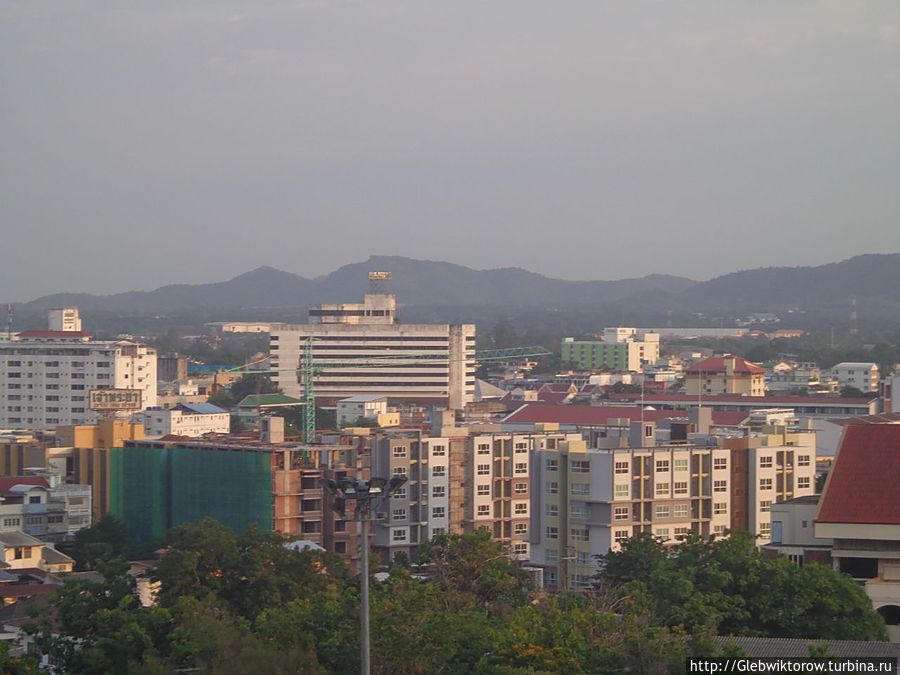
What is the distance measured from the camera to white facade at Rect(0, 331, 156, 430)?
81875 mm

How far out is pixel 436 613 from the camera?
19.3 meters

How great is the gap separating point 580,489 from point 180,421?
115 feet

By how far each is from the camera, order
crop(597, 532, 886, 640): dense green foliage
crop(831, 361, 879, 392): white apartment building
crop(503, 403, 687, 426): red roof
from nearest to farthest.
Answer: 1. crop(597, 532, 886, 640): dense green foliage
2. crop(503, 403, 687, 426): red roof
3. crop(831, 361, 879, 392): white apartment building

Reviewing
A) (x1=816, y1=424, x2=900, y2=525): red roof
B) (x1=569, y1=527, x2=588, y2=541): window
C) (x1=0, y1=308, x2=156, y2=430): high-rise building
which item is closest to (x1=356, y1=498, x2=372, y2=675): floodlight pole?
(x1=816, y1=424, x2=900, y2=525): red roof

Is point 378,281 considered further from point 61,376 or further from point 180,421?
point 180,421

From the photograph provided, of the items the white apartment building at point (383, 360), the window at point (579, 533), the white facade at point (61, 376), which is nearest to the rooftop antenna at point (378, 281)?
the white apartment building at point (383, 360)

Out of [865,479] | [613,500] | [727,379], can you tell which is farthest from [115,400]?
[865,479]

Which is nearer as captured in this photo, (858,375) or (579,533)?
(579,533)

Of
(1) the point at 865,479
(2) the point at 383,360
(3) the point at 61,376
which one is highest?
(2) the point at 383,360

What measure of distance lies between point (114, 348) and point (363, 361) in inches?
1007

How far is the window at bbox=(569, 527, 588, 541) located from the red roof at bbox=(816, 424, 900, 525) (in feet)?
27.3

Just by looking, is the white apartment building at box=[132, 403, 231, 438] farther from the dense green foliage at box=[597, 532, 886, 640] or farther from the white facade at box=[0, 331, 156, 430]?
the dense green foliage at box=[597, 532, 886, 640]

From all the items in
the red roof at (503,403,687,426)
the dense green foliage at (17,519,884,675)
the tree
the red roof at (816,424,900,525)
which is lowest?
the tree

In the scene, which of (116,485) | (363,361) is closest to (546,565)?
(116,485)
